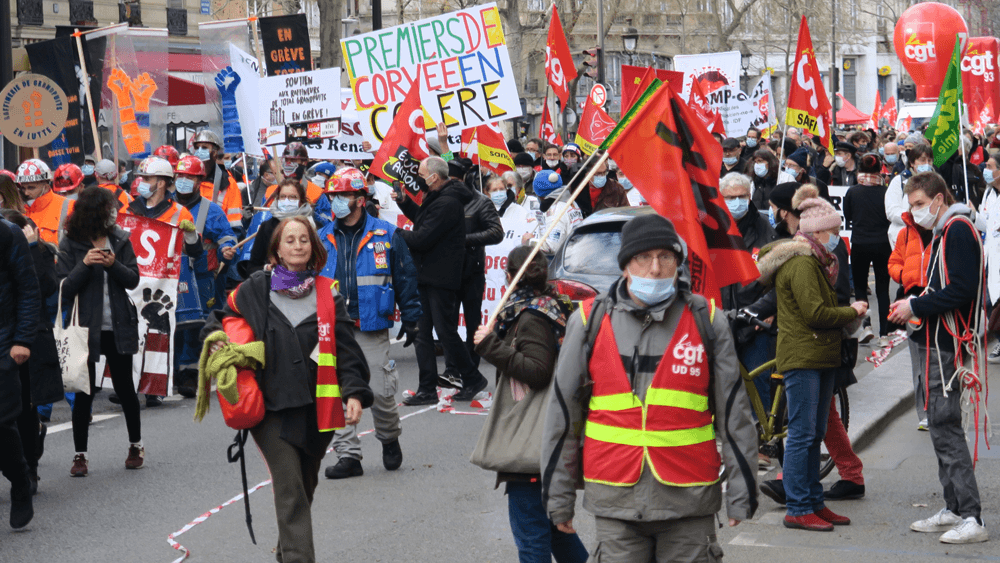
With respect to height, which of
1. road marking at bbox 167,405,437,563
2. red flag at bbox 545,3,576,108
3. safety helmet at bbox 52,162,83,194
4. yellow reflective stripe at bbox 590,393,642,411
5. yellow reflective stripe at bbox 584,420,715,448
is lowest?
road marking at bbox 167,405,437,563

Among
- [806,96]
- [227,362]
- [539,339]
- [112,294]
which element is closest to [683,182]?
[539,339]

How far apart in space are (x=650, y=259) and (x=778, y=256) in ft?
7.67

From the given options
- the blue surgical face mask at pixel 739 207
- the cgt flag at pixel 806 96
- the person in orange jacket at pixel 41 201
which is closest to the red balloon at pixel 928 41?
the cgt flag at pixel 806 96

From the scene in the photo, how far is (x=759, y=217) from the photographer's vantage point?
8.44 m

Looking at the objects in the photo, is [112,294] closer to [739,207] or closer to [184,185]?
[184,185]

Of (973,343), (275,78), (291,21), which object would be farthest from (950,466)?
(291,21)

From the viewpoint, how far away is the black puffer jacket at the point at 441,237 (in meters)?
9.85

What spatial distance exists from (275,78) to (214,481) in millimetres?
7135

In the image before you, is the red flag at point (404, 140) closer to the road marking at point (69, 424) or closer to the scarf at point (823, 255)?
the road marking at point (69, 424)

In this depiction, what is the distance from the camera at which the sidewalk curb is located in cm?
850

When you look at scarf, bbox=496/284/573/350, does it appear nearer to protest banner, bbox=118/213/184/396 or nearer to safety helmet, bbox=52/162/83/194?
protest banner, bbox=118/213/184/396

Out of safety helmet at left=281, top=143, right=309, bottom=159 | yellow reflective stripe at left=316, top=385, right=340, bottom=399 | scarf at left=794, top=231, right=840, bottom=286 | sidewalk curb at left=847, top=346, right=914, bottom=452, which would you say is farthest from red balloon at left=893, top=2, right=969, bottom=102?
yellow reflective stripe at left=316, top=385, right=340, bottom=399

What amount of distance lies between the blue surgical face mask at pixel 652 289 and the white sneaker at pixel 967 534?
2774 millimetres

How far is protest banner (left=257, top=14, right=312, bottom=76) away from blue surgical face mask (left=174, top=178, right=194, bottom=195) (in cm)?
422
